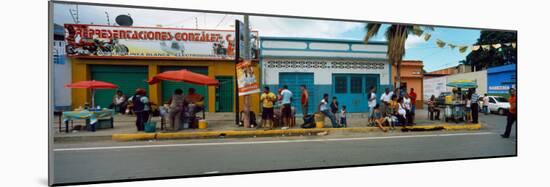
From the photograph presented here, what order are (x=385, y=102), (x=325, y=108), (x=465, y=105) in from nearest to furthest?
(x=325, y=108), (x=385, y=102), (x=465, y=105)

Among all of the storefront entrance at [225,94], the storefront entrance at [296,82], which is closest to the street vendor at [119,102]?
the storefront entrance at [225,94]

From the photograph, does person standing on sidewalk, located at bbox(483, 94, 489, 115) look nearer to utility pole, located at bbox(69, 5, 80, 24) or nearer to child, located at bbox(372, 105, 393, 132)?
child, located at bbox(372, 105, 393, 132)

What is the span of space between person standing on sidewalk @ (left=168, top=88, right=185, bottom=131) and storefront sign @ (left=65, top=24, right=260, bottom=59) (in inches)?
33.8

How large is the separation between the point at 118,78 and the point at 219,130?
2.42 metres

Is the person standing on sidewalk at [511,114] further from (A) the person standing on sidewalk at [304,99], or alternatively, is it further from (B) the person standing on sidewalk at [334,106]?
(A) the person standing on sidewalk at [304,99]

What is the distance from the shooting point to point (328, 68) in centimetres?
755

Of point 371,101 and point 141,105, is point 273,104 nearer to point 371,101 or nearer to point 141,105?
point 371,101

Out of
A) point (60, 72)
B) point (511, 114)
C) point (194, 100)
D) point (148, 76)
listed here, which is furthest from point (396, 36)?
point (60, 72)

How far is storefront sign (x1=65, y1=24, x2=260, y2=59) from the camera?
6.20 meters

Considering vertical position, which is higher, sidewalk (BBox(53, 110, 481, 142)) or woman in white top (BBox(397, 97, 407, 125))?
woman in white top (BBox(397, 97, 407, 125))

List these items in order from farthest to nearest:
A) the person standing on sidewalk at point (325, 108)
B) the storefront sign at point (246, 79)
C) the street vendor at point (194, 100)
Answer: the person standing on sidewalk at point (325, 108), the storefront sign at point (246, 79), the street vendor at point (194, 100)

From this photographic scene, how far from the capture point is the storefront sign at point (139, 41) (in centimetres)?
620

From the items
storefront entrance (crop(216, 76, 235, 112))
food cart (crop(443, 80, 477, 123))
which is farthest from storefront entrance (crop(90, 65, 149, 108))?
food cart (crop(443, 80, 477, 123))

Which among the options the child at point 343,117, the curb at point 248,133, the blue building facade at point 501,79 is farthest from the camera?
the blue building facade at point 501,79
